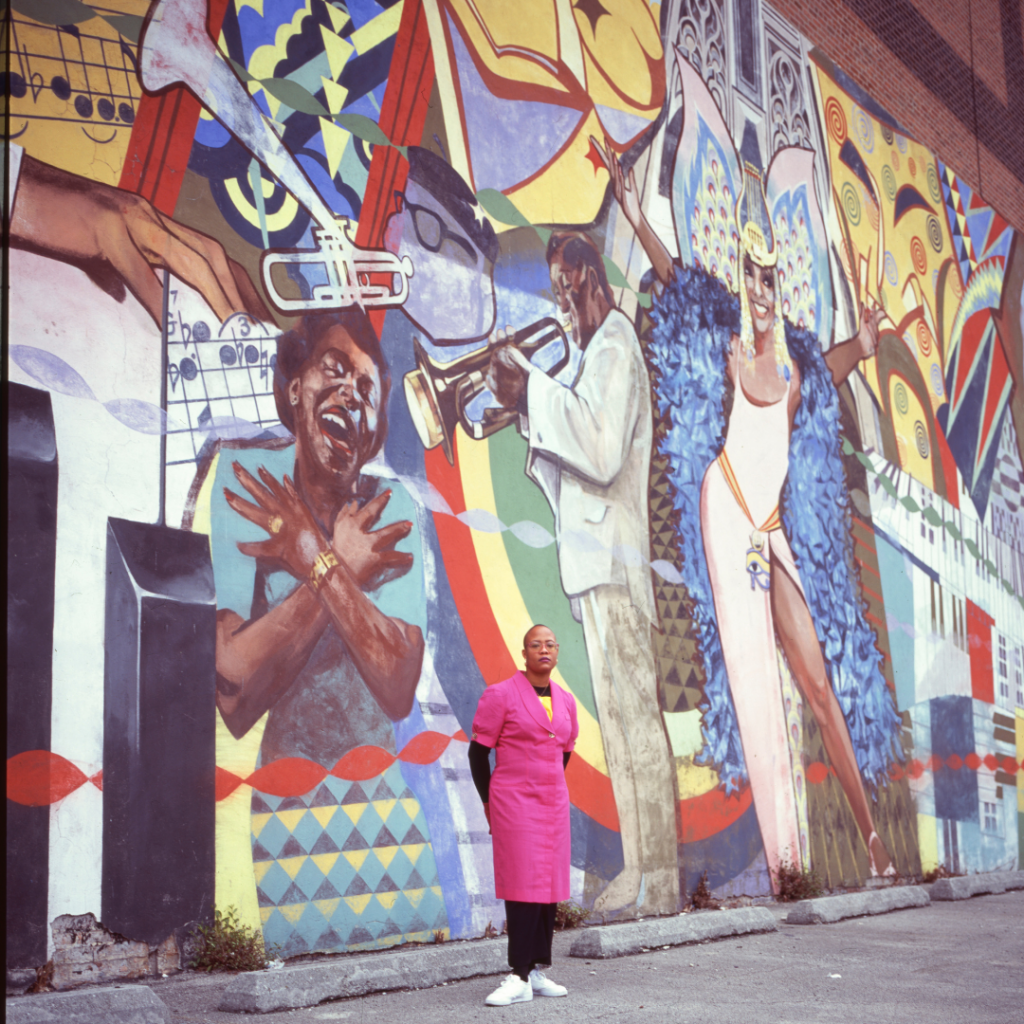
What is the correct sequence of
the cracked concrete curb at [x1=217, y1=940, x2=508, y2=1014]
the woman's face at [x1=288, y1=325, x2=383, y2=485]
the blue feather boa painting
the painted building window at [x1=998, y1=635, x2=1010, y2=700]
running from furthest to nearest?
the painted building window at [x1=998, y1=635, x2=1010, y2=700]
the blue feather boa painting
the woman's face at [x1=288, y1=325, x2=383, y2=485]
the cracked concrete curb at [x1=217, y1=940, x2=508, y2=1014]

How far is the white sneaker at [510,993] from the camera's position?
5027 millimetres

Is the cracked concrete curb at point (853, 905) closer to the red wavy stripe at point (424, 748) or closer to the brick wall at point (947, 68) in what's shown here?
the red wavy stripe at point (424, 748)

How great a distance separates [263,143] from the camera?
6543mm

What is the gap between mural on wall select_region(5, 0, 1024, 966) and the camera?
554 centimetres

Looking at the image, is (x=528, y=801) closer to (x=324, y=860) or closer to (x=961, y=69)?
(x=324, y=860)

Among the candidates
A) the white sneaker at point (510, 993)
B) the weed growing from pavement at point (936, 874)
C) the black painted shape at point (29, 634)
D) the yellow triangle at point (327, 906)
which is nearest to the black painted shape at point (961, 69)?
the weed growing from pavement at point (936, 874)

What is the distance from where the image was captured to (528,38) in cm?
842

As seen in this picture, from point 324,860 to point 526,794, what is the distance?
1.38 meters

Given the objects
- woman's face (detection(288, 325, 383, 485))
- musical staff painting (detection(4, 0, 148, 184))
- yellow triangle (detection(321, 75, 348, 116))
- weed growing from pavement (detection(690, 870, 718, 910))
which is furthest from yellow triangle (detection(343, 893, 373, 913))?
yellow triangle (detection(321, 75, 348, 116))

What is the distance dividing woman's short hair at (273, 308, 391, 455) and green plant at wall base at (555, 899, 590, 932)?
3010 millimetres

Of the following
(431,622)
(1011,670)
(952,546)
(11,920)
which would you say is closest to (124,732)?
(11,920)

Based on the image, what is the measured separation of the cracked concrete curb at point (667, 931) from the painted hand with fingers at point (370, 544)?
2278mm

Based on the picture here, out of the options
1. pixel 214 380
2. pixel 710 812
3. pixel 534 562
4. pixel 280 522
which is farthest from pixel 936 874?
pixel 214 380

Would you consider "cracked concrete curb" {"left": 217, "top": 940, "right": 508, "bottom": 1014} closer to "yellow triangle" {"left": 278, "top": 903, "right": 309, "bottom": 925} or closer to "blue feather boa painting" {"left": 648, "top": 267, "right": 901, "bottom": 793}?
"yellow triangle" {"left": 278, "top": 903, "right": 309, "bottom": 925}
